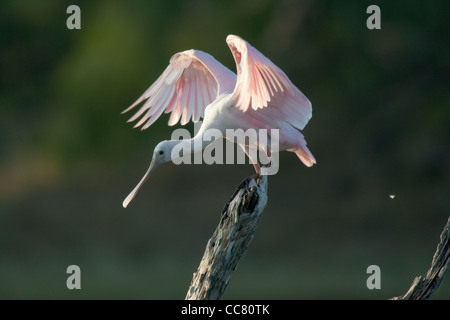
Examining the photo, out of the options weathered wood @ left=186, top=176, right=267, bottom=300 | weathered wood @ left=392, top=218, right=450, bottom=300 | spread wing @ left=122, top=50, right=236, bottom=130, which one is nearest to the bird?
spread wing @ left=122, top=50, right=236, bottom=130

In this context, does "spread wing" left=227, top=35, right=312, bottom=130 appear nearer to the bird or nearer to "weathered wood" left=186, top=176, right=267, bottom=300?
the bird

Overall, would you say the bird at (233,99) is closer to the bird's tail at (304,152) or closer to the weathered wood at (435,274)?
the bird's tail at (304,152)

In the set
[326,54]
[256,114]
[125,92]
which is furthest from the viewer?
[125,92]

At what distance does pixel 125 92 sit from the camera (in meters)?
12.0

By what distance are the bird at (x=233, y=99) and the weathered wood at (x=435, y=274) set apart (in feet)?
3.42

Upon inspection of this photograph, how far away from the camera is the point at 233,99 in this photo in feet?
16.4

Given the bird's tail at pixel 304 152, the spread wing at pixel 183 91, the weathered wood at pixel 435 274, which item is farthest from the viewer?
the spread wing at pixel 183 91

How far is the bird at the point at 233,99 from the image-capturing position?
4.78 meters

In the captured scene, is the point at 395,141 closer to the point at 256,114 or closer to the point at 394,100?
the point at 394,100

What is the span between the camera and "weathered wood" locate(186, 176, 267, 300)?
4059 mm

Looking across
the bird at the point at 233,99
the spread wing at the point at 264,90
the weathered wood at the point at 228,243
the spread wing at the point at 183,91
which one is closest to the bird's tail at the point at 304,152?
the bird at the point at 233,99

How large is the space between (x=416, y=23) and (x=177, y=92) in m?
5.36

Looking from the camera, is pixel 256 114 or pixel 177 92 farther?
pixel 177 92

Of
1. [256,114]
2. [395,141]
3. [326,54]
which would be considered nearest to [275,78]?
[256,114]
